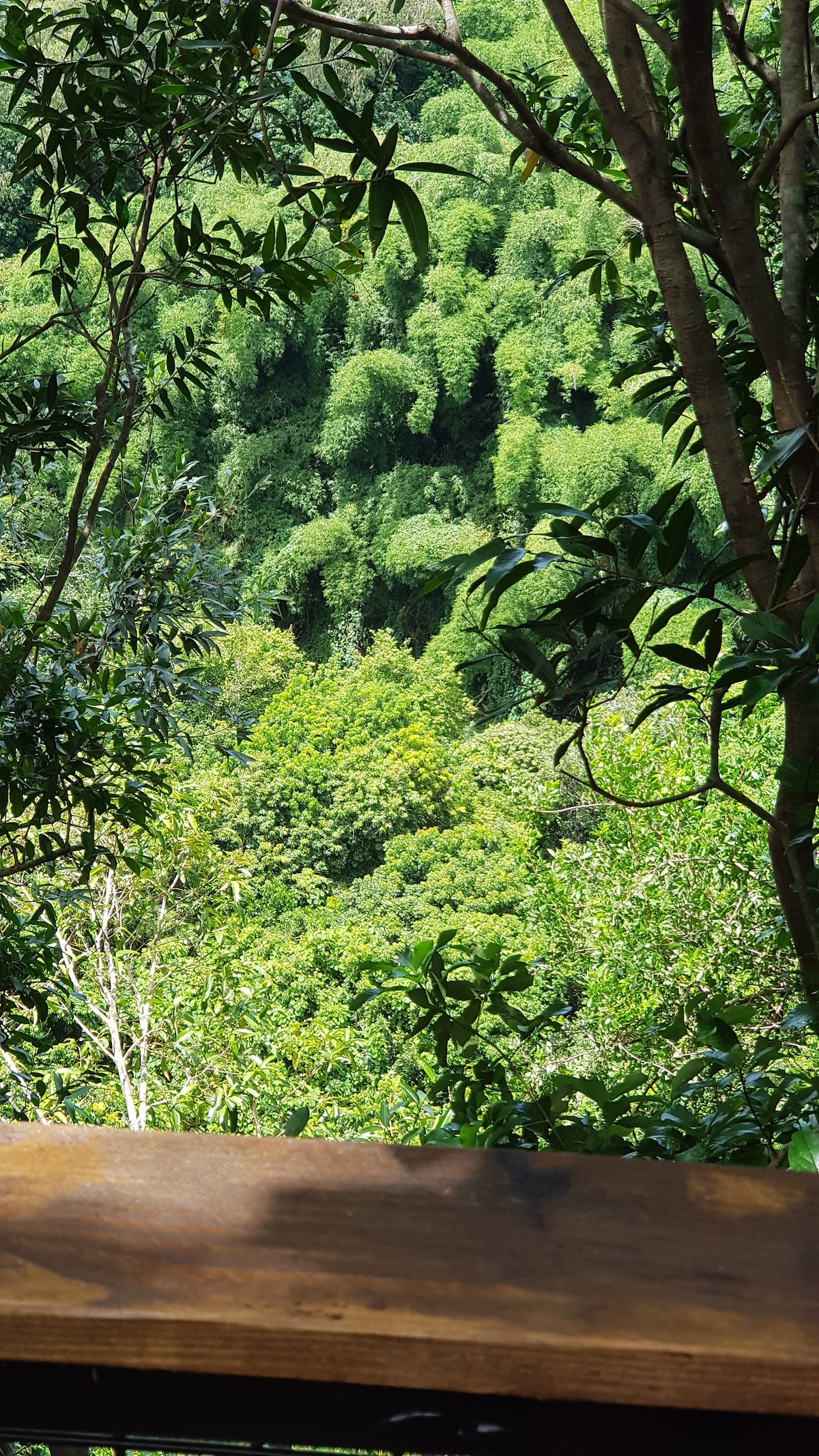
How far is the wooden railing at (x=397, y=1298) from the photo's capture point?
27 cm

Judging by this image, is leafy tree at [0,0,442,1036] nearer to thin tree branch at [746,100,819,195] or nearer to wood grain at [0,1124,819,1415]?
thin tree branch at [746,100,819,195]

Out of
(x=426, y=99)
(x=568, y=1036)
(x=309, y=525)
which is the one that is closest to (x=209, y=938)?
(x=568, y=1036)

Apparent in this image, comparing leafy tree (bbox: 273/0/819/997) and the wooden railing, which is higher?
leafy tree (bbox: 273/0/819/997)

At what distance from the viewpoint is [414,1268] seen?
0.29 m

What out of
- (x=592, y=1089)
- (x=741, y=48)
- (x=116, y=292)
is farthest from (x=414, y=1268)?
(x=116, y=292)

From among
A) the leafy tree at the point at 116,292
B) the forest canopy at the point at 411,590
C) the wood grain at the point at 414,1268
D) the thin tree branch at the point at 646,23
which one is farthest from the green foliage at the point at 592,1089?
the thin tree branch at the point at 646,23

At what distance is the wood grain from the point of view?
27cm

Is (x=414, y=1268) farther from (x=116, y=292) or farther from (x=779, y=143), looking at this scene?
(x=116, y=292)

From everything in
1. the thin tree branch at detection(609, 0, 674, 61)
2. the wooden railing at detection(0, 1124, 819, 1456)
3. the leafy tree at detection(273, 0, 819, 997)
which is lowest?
the wooden railing at detection(0, 1124, 819, 1456)

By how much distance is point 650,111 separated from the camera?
96 centimetres

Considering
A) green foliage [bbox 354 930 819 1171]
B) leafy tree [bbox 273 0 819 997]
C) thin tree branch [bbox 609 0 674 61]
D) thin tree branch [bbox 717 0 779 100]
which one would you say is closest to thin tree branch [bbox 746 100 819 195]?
leafy tree [bbox 273 0 819 997]

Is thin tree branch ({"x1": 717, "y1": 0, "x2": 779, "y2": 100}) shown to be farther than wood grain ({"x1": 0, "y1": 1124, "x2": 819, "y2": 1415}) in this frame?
Yes

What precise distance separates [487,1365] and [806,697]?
0.70 m

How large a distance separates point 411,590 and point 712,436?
51.0 ft
